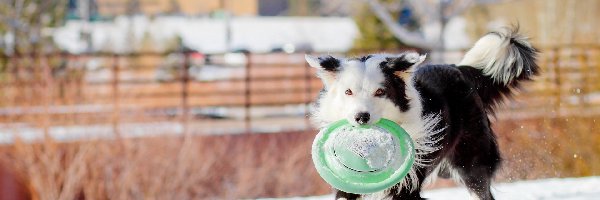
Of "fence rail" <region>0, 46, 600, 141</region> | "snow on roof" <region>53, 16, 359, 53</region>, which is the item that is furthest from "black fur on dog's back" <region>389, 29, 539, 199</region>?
"snow on roof" <region>53, 16, 359, 53</region>

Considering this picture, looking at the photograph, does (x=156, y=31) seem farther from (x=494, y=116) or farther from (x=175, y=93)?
(x=494, y=116)

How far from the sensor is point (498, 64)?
4723 millimetres

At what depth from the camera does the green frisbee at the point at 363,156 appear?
11.6ft

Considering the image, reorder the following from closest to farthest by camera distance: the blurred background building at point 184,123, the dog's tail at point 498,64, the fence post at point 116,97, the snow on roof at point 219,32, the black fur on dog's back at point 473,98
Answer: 1. the black fur on dog's back at point 473,98
2. the dog's tail at point 498,64
3. the blurred background building at point 184,123
4. the fence post at point 116,97
5. the snow on roof at point 219,32

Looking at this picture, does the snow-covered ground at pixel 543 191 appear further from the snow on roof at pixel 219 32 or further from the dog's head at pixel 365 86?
the snow on roof at pixel 219 32

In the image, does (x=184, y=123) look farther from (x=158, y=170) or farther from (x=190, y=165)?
(x=158, y=170)

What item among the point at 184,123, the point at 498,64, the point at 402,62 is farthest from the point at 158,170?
the point at 402,62

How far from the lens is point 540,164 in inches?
299

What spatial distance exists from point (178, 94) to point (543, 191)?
29.0 ft

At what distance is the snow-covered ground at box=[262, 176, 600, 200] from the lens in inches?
223

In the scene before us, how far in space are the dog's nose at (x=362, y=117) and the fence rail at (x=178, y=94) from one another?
5222 mm

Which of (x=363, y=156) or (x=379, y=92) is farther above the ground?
(x=379, y=92)

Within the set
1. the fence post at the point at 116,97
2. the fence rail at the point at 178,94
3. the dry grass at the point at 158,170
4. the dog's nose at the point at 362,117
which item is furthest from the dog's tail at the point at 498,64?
the fence post at the point at 116,97

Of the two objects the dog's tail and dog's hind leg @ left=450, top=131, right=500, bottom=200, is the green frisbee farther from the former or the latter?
the dog's tail
